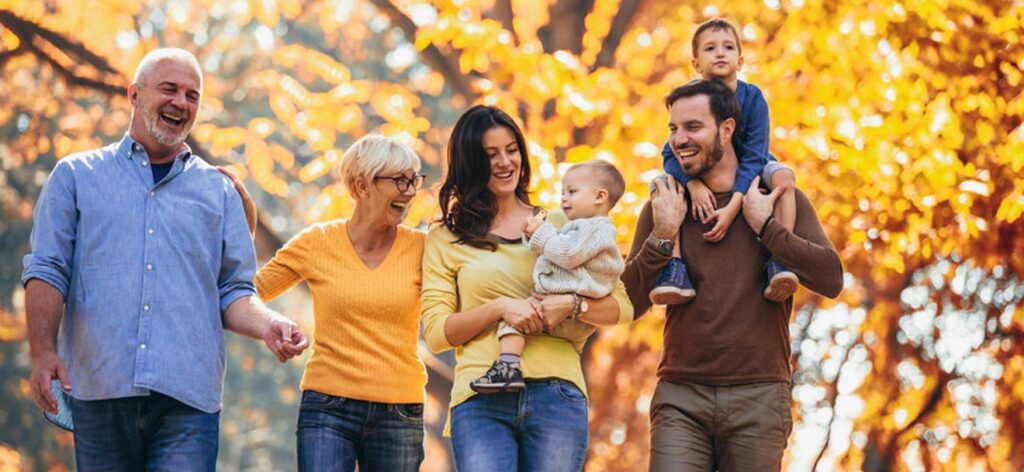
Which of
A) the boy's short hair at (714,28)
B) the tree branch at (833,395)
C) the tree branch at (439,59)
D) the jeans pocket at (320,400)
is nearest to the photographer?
the jeans pocket at (320,400)

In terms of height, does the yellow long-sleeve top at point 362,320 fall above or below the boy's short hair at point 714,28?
below

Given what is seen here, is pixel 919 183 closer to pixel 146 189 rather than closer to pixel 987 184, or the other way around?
pixel 987 184

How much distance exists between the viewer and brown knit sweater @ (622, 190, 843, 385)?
15.3 feet

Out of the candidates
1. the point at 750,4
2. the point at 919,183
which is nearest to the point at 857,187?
the point at 919,183

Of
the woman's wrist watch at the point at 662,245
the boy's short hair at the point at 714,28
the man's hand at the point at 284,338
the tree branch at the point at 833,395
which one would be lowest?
the tree branch at the point at 833,395

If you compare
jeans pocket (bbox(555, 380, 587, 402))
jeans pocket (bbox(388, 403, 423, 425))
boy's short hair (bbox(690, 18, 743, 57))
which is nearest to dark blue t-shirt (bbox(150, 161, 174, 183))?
jeans pocket (bbox(388, 403, 423, 425))

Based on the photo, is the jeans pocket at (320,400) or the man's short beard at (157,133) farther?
the jeans pocket at (320,400)

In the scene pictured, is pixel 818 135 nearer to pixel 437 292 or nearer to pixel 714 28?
pixel 714 28

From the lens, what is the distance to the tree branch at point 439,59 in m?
9.12

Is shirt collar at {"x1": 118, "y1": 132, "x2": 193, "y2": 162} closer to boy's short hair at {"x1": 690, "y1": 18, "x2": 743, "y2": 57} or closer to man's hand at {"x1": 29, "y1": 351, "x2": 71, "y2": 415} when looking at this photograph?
man's hand at {"x1": 29, "y1": 351, "x2": 71, "y2": 415}

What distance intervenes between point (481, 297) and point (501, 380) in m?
0.34

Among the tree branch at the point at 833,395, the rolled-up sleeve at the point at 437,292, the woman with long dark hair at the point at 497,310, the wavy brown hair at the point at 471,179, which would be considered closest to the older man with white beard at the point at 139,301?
the rolled-up sleeve at the point at 437,292

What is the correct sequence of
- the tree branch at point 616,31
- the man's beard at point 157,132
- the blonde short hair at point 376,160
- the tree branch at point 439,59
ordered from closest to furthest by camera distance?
the man's beard at point 157,132
the blonde short hair at point 376,160
the tree branch at point 439,59
the tree branch at point 616,31

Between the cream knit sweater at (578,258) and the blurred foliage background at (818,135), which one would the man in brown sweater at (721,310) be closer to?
the cream knit sweater at (578,258)
